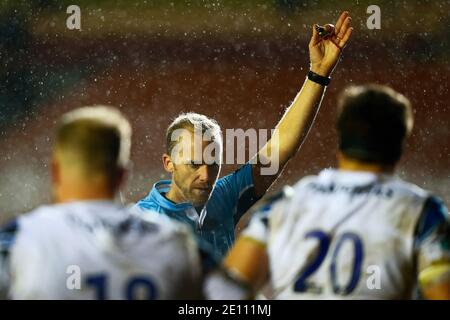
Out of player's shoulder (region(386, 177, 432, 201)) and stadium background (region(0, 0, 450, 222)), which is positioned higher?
stadium background (region(0, 0, 450, 222))

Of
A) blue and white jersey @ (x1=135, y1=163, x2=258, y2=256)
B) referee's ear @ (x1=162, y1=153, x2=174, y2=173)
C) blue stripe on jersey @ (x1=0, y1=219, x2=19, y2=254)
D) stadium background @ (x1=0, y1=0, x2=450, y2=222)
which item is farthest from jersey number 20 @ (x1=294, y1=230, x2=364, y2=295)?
stadium background @ (x1=0, y1=0, x2=450, y2=222)

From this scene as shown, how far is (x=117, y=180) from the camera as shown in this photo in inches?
88.4

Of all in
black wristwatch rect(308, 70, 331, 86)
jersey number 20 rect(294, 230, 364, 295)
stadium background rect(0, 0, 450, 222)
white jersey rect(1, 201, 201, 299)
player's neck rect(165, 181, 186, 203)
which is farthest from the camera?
stadium background rect(0, 0, 450, 222)

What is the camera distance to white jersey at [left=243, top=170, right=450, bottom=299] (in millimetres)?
2318

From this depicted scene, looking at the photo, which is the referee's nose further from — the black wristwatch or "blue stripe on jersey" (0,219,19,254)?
"blue stripe on jersey" (0,219,19,254)

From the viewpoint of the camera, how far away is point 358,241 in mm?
2318

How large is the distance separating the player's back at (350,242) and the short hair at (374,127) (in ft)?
0.19

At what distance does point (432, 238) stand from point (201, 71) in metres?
10.4

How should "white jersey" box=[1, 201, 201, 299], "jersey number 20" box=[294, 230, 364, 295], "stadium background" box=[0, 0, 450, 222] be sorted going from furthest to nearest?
"stadium background" box=[0, 0, 450, 222] < "jersey number 20" box=[294, 230, 364, 295] < "white jersey" box=[1, 201, 201, 299]

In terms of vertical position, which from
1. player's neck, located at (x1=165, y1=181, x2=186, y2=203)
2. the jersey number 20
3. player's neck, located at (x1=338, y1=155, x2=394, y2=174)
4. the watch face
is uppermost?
the watch face

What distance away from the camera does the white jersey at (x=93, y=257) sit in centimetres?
213

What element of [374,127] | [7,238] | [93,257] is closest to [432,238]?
[374,127]

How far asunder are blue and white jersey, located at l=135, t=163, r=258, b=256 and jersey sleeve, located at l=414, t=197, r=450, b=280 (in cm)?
169

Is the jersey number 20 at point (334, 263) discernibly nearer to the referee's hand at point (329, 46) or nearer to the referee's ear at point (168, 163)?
the referee's hand at point (329, 46)
